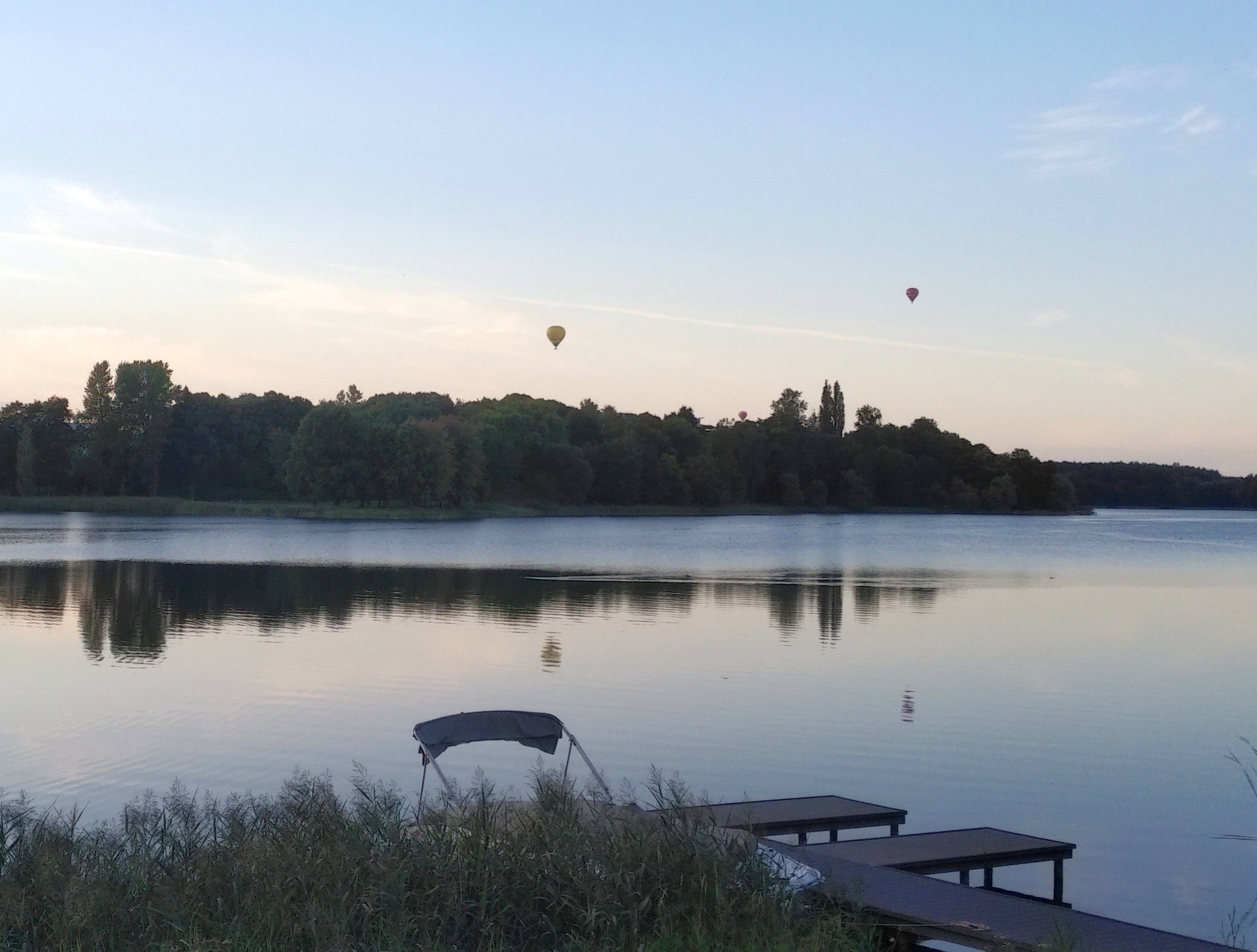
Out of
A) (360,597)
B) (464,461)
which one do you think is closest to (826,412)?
(464,461)

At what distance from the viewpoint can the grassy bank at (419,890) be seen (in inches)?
223

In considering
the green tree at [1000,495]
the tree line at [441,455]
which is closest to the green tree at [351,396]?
the tree line at [441,455]

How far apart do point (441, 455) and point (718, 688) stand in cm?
8237

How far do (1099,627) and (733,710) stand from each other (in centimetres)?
1296

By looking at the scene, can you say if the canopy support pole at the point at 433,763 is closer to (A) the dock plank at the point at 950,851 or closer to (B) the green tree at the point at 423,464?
(A) the dock plank at the point at 950,851

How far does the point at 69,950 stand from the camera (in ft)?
18.0

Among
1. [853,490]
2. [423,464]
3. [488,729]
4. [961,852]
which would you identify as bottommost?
[961,852]

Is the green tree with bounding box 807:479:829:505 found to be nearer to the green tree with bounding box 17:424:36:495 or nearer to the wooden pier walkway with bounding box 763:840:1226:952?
the green tree with bounding box 17:424:36:495

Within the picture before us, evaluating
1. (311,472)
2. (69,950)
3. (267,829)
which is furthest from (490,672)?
(311,472)

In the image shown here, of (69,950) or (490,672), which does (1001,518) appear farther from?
(69,950)

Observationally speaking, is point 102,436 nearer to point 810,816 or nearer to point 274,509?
point 274,509

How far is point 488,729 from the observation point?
8.84m

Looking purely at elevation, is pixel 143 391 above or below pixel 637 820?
above

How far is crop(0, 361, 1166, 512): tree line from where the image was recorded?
96.8m
